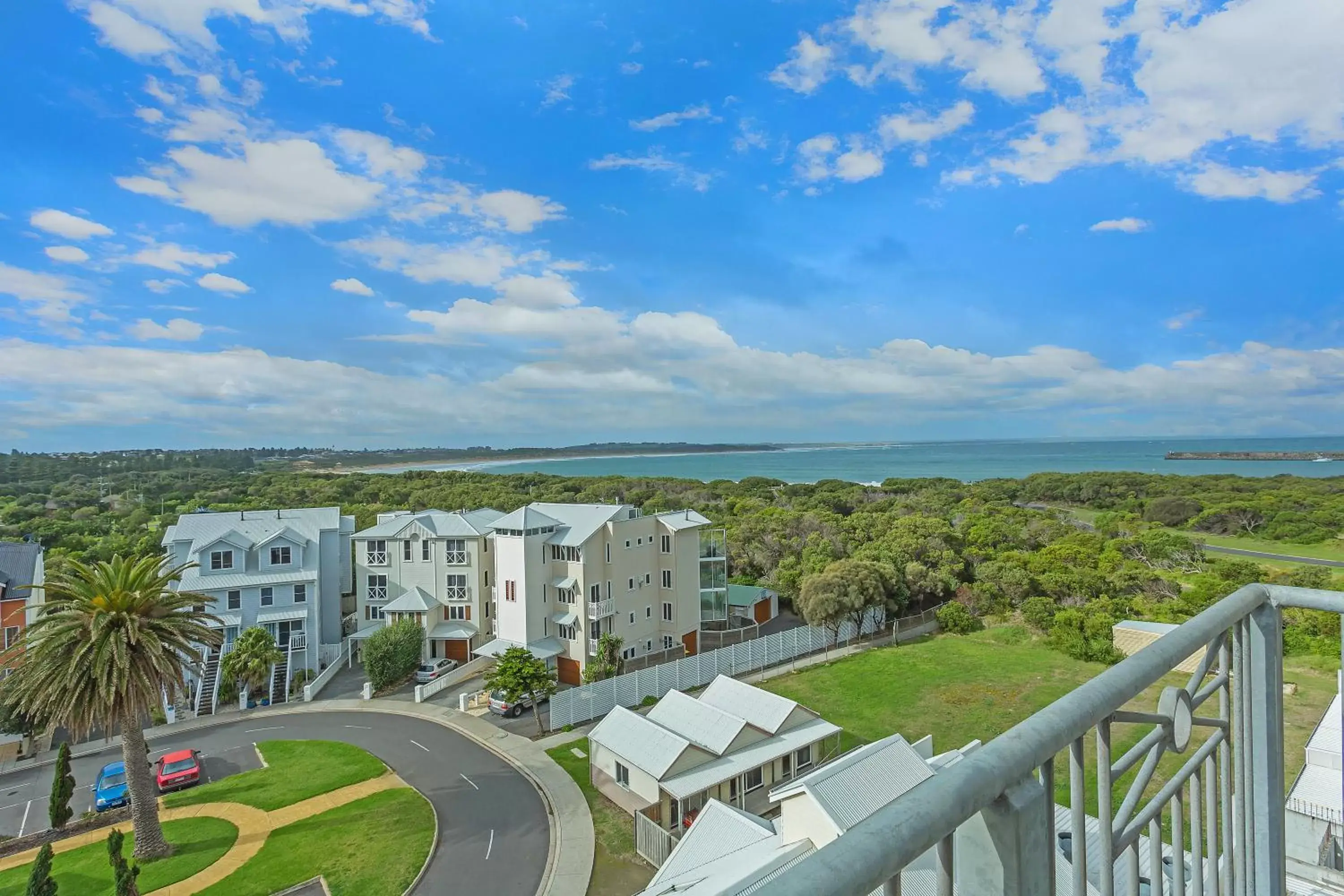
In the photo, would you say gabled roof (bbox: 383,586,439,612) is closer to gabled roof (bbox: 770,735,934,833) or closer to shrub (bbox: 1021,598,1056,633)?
gabled roof (bbox: 770,735,934,833)

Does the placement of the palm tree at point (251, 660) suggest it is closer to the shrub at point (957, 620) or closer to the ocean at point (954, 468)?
the shrub at point (957, 620)

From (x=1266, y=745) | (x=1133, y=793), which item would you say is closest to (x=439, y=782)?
(x=1266, y=745)

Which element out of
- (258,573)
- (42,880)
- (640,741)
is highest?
(258,573)

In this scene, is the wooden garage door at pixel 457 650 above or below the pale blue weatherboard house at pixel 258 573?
below

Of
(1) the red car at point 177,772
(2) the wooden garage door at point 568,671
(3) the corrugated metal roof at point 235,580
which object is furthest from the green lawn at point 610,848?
(3) the corrugated metal roof at point 235,580

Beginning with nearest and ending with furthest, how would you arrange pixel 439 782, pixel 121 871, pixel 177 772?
pixel 121 871, pixel 439 782, pixel 177 772

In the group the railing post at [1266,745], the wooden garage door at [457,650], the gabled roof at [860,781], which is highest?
the railing post at [1266,745]

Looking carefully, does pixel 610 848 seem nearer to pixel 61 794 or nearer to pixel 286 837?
pixel 286 837
